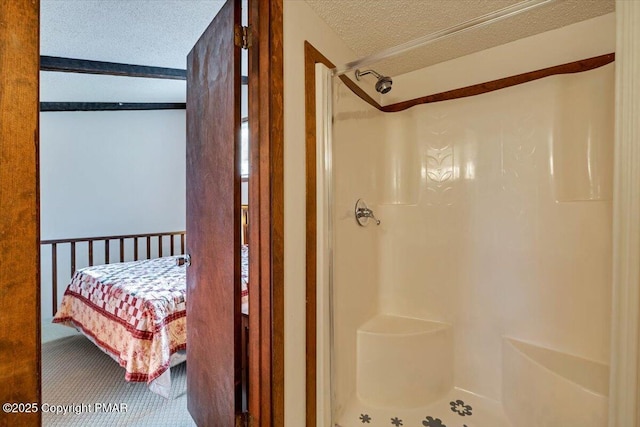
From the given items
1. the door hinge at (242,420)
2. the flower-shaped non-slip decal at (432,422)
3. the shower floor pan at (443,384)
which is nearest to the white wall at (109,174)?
the door hinge at (242,420)

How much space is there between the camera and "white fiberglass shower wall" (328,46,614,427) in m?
1.41

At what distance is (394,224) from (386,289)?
48 cm

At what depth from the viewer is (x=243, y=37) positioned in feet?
3.86

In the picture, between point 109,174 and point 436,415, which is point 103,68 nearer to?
point 109,174

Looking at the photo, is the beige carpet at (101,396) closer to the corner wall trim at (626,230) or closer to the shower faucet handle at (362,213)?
the shower faucet handle at (362,213)

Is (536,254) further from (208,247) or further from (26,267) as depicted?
(26,267)

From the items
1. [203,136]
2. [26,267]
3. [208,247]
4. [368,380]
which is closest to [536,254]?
[368,380]

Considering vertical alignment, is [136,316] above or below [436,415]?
above

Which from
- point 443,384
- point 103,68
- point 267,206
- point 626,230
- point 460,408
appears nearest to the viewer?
point 626,230

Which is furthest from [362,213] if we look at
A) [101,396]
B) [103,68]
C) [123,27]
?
Answer: [103,68]

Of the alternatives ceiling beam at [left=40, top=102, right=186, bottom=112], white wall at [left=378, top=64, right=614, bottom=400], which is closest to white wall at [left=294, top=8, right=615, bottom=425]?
white wall at [left=378, top=64, right=614, bottom=400]

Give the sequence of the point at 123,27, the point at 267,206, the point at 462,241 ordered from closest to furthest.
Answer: the point at 267,206, the point at 462,241, the point at 123,27

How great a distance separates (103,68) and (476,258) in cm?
371

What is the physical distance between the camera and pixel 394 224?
2023mm
